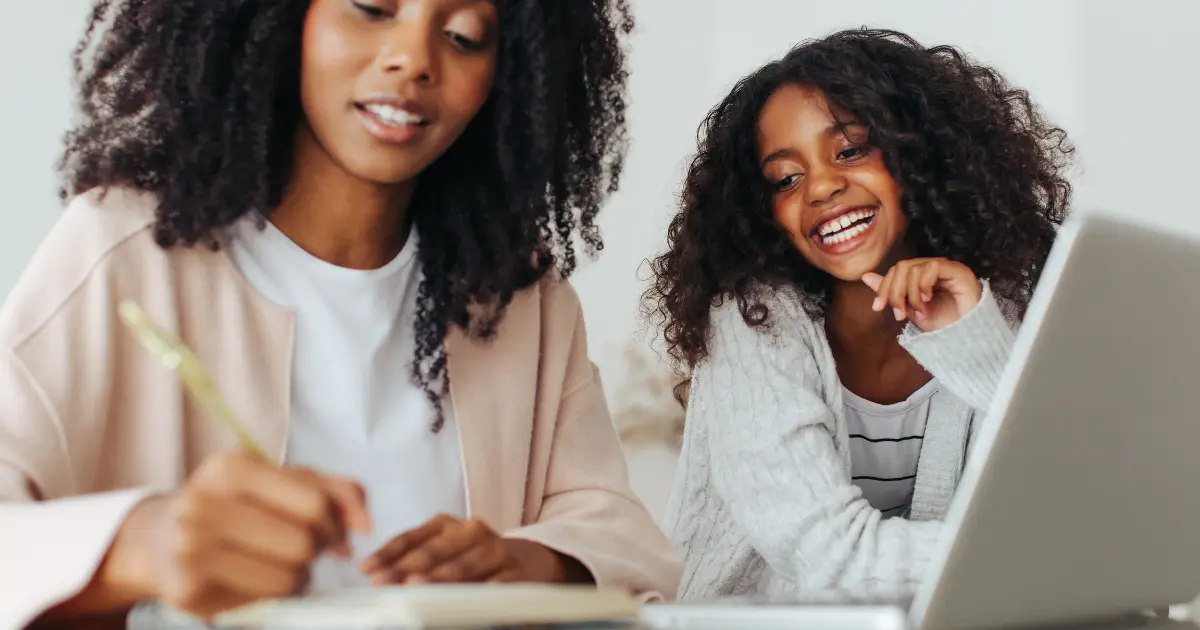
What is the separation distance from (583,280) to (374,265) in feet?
4.31

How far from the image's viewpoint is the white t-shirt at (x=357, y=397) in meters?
0.84

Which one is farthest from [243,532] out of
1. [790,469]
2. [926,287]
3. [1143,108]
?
[1143,108]

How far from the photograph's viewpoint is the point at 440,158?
98 cm

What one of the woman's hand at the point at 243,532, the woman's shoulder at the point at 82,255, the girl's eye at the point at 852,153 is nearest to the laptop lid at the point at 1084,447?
the woman's hand at the point at 243,532

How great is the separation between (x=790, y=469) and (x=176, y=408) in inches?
25.5

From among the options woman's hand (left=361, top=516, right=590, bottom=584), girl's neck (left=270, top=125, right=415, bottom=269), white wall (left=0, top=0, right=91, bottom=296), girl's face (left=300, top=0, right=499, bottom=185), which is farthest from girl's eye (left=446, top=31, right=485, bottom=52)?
white wall (left=0, top=0, right=91, bottom=296)

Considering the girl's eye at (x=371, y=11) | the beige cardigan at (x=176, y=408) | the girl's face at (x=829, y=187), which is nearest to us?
the beige cardigan at (x=176, y=408)

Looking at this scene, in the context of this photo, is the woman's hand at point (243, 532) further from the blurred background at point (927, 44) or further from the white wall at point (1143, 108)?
the white wall at point (1143, 108)

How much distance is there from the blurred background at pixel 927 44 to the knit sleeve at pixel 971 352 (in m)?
0.77

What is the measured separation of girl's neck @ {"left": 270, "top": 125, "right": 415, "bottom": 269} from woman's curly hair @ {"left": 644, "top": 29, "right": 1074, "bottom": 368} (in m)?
0.57

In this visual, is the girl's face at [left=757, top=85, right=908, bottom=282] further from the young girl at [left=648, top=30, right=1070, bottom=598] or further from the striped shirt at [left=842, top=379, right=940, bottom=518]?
the striped shirt at [left=842, top=379, right=940, bottom=518]

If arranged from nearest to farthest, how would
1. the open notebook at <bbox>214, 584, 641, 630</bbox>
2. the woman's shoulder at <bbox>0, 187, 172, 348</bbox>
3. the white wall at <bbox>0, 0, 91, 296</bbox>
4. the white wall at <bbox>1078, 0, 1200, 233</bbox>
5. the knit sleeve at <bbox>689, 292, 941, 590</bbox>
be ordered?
the open notebook at <bbox>214, 584, 641, 630</bbox>, the woman's shoulder at <bbox>0, 187, 172, 348</bbox>, the knit sleeve at <bbox>689, 292, 941, 590</bbox>, the white wall at <bbox>0, 0, 91, 296</bbox>, the white wall at <bbox>1078, 0, 1200, 233</bbox>

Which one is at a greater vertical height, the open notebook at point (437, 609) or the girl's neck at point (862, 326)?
the open notebook at point (437, 609)

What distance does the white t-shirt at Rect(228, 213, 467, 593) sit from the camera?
840 mm
